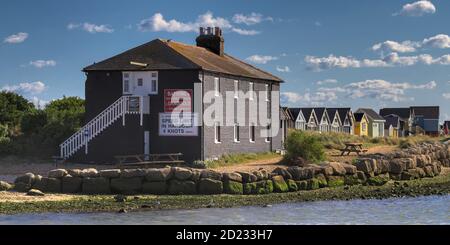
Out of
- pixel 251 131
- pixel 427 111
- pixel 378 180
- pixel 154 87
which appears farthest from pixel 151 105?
pixel 427 111

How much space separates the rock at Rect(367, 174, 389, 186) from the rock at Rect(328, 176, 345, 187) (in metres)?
1.60

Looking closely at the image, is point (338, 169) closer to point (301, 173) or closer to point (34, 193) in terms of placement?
point (301, 173)

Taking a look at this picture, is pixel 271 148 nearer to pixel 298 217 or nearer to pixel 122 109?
pixel 122 109

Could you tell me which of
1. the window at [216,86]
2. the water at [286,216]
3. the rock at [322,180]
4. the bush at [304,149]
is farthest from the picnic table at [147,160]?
the water at [286,216]

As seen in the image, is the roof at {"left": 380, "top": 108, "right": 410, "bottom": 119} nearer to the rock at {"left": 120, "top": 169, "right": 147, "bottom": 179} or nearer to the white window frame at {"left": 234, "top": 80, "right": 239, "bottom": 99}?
the white window frame at {"left": 234, "top": 80, "right": 239, "bottom": 99}

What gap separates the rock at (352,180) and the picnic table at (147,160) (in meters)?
8.36

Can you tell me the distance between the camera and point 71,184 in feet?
82.5

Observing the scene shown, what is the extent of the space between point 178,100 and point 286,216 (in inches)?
625

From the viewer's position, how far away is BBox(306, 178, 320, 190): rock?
91.3 ft

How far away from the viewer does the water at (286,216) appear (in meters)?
19.1

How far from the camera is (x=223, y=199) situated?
23859 millimetres

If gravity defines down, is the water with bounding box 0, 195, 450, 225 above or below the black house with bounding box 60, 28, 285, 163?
below

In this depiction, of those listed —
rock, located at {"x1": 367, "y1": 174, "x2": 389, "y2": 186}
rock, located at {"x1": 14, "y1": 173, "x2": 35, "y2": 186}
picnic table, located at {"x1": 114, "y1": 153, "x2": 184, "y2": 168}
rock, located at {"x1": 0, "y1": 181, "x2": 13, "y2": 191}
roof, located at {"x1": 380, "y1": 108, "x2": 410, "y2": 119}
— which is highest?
roof, located at {"x1": 380, "y1": 108, "x2": 410, "y2": 119}

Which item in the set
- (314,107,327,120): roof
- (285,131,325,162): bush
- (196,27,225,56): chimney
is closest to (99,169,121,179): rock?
(285,131,325,162): bush
